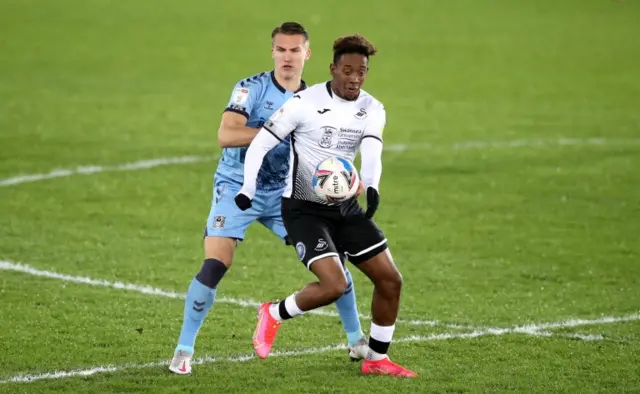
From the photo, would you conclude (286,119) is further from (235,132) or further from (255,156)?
(235,132)

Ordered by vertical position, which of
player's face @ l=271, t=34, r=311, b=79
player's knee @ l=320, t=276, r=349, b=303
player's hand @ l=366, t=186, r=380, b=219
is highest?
player's face @ l=271, t=34, r=311, b=79

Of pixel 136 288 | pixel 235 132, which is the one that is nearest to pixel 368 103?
pixel 235 132

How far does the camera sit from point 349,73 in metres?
8.82

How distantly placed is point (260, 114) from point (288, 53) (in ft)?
1.50

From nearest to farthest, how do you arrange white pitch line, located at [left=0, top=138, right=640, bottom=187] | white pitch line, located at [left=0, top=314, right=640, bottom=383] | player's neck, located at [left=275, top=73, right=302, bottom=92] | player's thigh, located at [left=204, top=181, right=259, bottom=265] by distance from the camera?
white pitch line, located at [left=0, top=314, right=640, bottom=383]
player's thigh, located at [left=204, top=181, right=259, bottom=265]
player's neck, located at [left=275, top=73, right=302, bottom=92]
white pitch line, located at [left=0, top=138, right=640, bottom=187]

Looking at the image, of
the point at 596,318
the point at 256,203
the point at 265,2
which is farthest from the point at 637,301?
the point at 265,2

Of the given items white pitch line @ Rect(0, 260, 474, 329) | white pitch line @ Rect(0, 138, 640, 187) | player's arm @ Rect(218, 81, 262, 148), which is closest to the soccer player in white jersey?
player's arm @ Rect(218, 81, 262, 148)

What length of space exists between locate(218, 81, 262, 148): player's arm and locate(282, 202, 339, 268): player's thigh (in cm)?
53

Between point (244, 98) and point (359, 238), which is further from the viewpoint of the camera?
point (244, 98)

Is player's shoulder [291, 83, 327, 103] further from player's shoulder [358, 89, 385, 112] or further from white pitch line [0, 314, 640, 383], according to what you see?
white pitch line [0, 314, 640, 383]

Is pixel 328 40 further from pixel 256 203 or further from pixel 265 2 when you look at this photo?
pixel 256 203

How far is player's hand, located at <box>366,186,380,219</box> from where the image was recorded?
28.8ft

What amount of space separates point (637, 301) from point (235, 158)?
3941 mm

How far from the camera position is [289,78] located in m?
9.38
